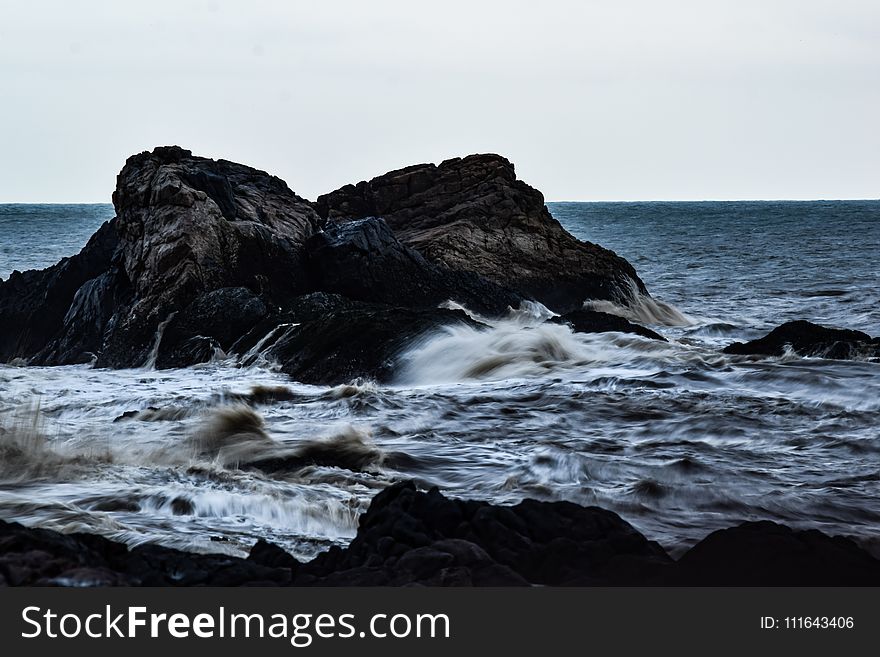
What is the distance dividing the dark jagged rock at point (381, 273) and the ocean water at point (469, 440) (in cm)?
119

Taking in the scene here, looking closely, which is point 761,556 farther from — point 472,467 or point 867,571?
point 472,467

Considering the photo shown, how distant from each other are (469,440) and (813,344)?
6.18 meters

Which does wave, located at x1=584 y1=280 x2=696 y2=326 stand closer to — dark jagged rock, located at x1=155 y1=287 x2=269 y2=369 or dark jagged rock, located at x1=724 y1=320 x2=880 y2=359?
dark jagged rock, located at x1=724 y1=320 x2=880 y2=359

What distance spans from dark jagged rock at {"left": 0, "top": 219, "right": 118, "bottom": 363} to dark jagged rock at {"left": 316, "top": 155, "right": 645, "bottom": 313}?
4.77 metres

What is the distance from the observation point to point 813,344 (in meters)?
13.2

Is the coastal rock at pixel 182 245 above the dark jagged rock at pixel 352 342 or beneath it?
above

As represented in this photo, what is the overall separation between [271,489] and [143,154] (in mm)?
12661

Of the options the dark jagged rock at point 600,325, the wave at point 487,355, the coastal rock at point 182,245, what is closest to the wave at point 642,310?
the dark jagged rock at point 600,325

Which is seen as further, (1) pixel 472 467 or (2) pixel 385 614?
(1) pixel 472 467

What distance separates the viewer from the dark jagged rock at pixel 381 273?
1644 centimetres

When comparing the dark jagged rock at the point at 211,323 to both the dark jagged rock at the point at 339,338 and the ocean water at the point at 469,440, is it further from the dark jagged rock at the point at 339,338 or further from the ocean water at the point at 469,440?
the ocean water at the point at 469,440

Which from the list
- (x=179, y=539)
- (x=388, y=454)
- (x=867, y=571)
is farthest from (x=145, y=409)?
(x=867, y=571)

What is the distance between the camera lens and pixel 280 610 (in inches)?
158

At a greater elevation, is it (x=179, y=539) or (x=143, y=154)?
(x=143, y=154)
